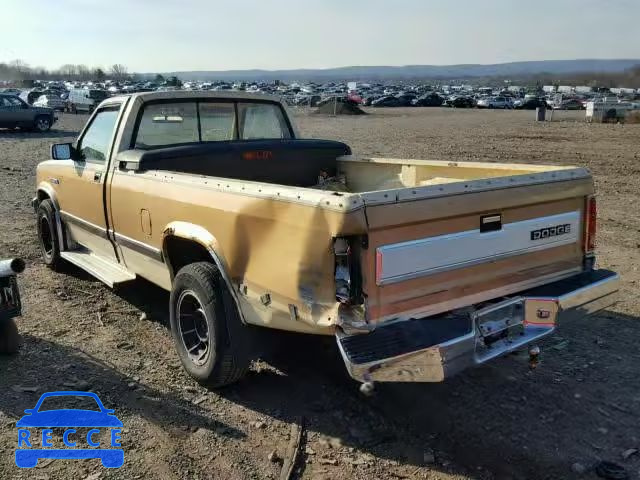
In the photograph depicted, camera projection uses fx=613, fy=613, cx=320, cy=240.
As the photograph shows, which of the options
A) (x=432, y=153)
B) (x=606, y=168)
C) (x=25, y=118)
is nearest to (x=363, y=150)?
(x=432, y=153)

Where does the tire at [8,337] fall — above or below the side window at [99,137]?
below

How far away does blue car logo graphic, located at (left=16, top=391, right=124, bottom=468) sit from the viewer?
340cm

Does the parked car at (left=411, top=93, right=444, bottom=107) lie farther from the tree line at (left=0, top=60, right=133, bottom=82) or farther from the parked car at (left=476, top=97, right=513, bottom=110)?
the tree line at (left=0, top=60, right=133, bottom=82)

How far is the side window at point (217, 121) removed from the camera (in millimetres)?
5621

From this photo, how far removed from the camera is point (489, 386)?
418cm

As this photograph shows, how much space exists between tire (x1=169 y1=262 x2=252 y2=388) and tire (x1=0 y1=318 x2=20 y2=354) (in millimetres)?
1332

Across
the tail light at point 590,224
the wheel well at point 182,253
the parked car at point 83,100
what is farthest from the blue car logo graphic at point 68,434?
the parked car at point 83,100

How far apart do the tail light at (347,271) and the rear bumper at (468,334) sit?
212mm

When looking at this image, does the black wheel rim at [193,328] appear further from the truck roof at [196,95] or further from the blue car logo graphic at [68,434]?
the truck roof at [196,95]

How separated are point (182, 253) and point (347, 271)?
1.82 metres

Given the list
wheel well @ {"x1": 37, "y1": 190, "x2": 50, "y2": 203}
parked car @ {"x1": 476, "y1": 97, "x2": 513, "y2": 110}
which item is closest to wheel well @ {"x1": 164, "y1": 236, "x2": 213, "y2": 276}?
wheel well @ {"x1": 37, "y1": 190, "x2": 50, "y2": 203}

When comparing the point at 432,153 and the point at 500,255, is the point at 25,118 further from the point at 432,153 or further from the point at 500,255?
the point at 500,255

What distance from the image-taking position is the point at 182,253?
4.44 metres

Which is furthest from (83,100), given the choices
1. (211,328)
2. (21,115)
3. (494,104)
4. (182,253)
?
(211,328)
